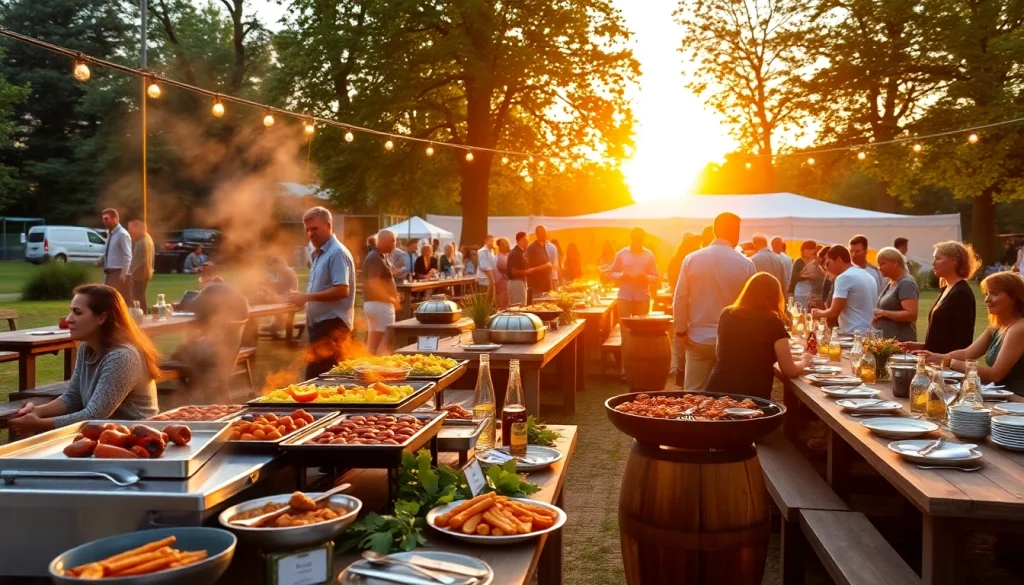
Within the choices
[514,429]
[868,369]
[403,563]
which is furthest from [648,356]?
[403,563]

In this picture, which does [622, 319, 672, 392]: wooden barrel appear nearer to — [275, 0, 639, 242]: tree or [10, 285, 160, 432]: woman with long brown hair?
[10, 285, 160, 432]: woman with long brown hair

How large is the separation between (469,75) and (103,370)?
58.0 ft

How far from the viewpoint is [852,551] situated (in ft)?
11.4

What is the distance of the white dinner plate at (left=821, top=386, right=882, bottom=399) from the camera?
4.63 m

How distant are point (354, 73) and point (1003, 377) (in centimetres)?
1877

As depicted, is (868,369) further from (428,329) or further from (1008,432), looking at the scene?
(428,329)

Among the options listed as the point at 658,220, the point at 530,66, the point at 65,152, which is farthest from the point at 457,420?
the point at 65,152

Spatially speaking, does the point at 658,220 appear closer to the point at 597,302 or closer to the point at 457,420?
the point at 597,302

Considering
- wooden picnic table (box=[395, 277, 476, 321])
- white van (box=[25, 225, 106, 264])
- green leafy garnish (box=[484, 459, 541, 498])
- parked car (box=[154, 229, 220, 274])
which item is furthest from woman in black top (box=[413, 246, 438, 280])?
white van (box=[25, 225, 106, 264])

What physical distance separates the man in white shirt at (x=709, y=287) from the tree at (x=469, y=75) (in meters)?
14.0

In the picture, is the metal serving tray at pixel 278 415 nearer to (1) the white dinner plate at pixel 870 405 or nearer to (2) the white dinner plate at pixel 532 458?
(2) the white dinner plate at pixel 532 458

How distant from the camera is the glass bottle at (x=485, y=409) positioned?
11.3 ft

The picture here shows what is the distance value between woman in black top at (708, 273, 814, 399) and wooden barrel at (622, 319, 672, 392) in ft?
11.2

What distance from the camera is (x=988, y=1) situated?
2558cm
